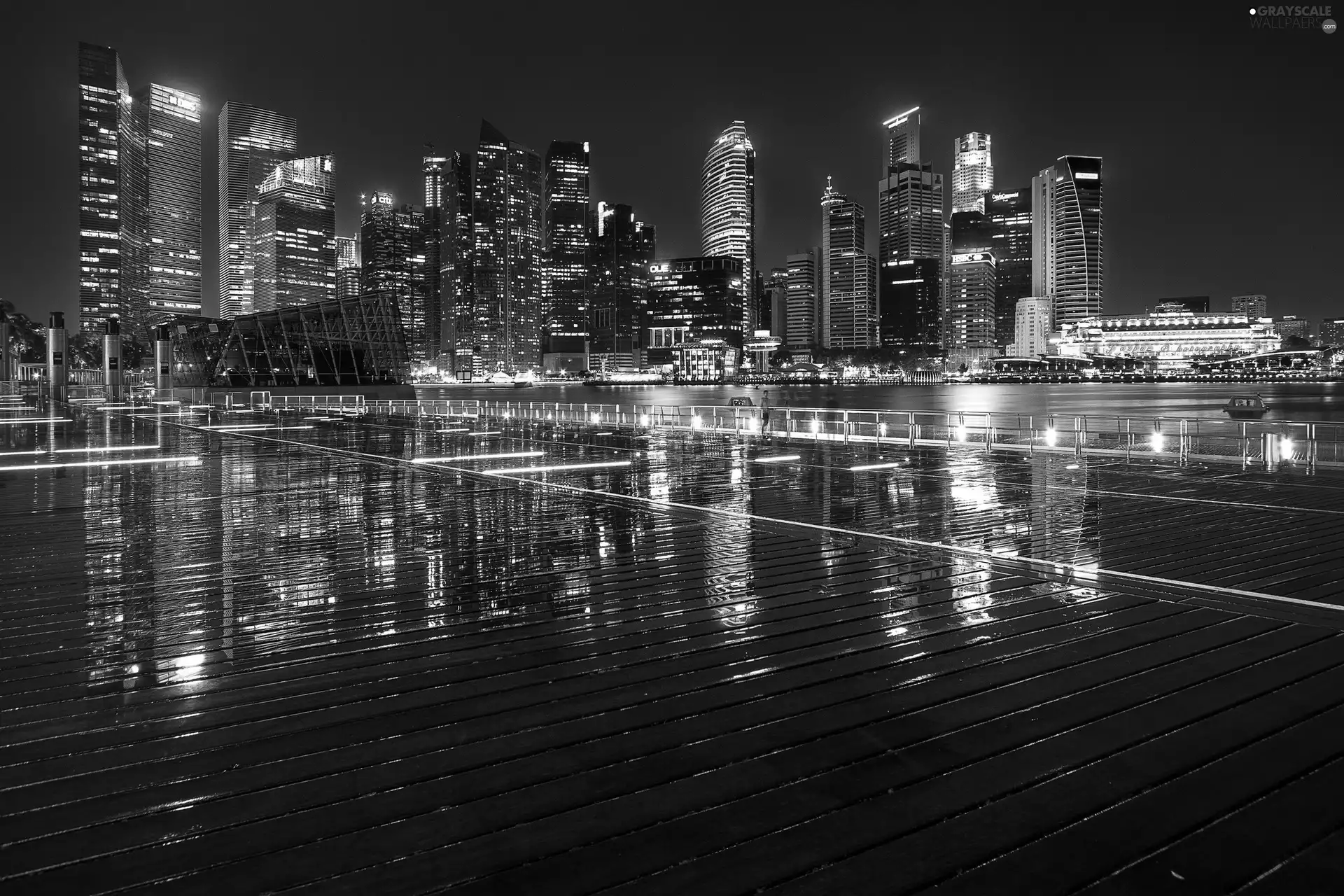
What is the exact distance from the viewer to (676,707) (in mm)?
4129

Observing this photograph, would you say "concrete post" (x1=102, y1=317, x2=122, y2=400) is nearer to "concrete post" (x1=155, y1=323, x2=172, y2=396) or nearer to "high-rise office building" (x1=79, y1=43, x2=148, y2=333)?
"concrete post" (x1=155, y1=323, x2=172, y2=396)

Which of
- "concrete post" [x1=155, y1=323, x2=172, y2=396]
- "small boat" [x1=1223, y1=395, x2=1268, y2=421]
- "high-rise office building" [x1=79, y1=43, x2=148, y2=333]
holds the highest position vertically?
"high-rise office building" [x1=79, y1=43, x2=148, y2=333]

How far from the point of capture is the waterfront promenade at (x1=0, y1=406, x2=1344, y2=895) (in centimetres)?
283

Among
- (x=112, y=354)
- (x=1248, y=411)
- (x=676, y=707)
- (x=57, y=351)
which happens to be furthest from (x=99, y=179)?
(x=676, y=707)

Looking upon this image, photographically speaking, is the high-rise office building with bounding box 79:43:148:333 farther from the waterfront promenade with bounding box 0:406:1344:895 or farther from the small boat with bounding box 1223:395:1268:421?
the waterfront promenade with bounding box 0:406:1344:895

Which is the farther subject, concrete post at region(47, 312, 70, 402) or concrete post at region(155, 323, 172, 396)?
concrete post at region(155, 323, 172, 396)

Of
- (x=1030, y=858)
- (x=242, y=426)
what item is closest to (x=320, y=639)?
(x=1030, y=858)

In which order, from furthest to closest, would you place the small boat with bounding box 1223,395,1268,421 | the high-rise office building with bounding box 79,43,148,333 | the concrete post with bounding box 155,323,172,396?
1. the high-rise office building with bounding box 79,43,148,333
2. the concrete post with bounding box 155,323,172,396
3. the small boat with bounding box 1223,395,1268,421

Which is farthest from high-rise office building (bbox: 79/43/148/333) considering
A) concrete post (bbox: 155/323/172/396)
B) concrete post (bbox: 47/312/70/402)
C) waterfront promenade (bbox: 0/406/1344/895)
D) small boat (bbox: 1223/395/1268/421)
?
waterfront promenade (bbox: 0/406/1344/895)

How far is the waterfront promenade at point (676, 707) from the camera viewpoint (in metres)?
2.83

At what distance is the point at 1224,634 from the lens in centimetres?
530

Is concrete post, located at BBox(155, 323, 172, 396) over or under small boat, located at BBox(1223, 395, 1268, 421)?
over

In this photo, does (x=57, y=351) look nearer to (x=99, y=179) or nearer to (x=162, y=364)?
(x=162, y=364)

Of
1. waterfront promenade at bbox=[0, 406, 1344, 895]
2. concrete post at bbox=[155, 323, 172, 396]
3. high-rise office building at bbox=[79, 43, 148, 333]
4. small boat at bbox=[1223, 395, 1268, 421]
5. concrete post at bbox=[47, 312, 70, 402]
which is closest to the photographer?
waterfront promenade at bbox=[0, 406, 1344, 895]
